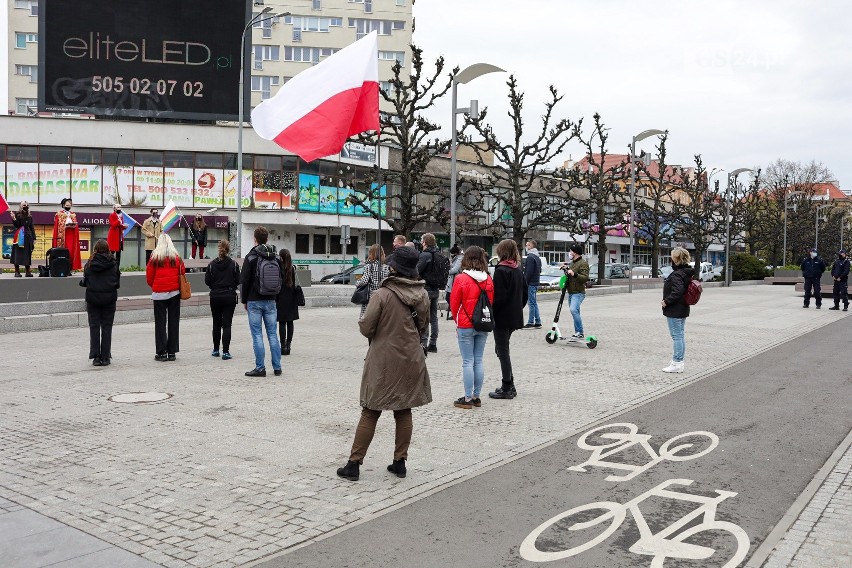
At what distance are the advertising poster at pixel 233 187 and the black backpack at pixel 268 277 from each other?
37.8 meters

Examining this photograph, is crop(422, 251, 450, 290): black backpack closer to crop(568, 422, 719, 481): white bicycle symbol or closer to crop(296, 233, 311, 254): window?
crop(568, 422, 719, 481): white bicycle symbol

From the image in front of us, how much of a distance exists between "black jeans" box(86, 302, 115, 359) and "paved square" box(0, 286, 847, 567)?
27 centimetres

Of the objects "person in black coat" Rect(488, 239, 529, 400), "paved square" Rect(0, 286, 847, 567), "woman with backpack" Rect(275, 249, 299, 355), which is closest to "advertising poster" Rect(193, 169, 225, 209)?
"paved square" Rect(0, 286, 847, 567)

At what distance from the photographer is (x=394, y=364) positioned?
613 cm

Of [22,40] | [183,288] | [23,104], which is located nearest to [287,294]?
[183,288]

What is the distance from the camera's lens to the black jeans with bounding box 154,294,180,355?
39.9 feet

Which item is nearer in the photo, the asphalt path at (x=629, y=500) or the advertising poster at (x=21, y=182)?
the asphalt path at (x=629, y=500)

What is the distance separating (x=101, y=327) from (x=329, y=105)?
4675mm

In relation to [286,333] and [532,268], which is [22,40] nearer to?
[532,268]

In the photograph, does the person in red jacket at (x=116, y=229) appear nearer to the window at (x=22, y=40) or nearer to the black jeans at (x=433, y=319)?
the black jeans at (x=433, y=319)

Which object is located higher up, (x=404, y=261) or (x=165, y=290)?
(x=404, y=261)

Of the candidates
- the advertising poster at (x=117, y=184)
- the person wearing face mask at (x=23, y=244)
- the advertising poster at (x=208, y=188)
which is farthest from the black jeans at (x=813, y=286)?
the advertising poster at (x=117, y=184)

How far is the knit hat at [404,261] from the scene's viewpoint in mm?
6336

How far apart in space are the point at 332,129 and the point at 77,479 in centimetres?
669
